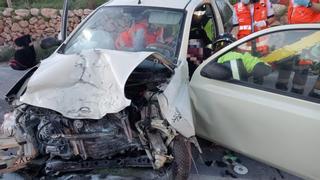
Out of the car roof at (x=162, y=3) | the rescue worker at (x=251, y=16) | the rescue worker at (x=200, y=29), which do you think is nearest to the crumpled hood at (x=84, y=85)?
the car roof at (x=162, y=3)

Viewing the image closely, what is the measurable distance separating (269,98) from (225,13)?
8.56ft

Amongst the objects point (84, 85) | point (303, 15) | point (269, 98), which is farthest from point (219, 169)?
point (303, 15)

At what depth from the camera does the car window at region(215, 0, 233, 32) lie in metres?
5.32

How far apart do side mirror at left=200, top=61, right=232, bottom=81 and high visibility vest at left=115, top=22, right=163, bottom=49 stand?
76 cm

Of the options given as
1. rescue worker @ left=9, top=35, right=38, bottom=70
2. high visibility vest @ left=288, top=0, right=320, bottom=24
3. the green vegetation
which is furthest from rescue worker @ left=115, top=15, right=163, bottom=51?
the green vegetation

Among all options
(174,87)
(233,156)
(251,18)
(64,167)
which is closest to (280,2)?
(251,18)

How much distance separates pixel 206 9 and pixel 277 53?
1880mm

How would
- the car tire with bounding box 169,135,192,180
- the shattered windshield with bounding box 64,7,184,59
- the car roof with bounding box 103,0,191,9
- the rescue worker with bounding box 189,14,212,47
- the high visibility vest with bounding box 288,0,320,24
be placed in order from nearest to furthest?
the car tire with bounding box 169,135,192,180 < the shattered windshield with bounding box 64,7,184,59 < the car roof with bounding box 103,0,191,9 < the rescue worker with bounding box 189,14,212,47 < the high visibility vest with bounding box 288,0,320,24

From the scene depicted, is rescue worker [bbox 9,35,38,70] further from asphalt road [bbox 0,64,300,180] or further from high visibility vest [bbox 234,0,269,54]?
high visibility vest [bbox 234,0,269,54]

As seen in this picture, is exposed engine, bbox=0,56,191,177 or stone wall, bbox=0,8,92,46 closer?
exposed engine, bbox=0,56,191,177

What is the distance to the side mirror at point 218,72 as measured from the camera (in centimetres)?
337

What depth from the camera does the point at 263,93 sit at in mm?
3221

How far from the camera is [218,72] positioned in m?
3.37

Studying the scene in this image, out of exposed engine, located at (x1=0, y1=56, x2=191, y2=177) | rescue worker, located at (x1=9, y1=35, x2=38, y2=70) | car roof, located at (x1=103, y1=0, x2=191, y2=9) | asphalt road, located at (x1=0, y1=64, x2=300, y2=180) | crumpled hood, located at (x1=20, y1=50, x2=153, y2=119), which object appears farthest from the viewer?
rescue worker, located at (x1=9, y1=35, x2=38, y2=70)
